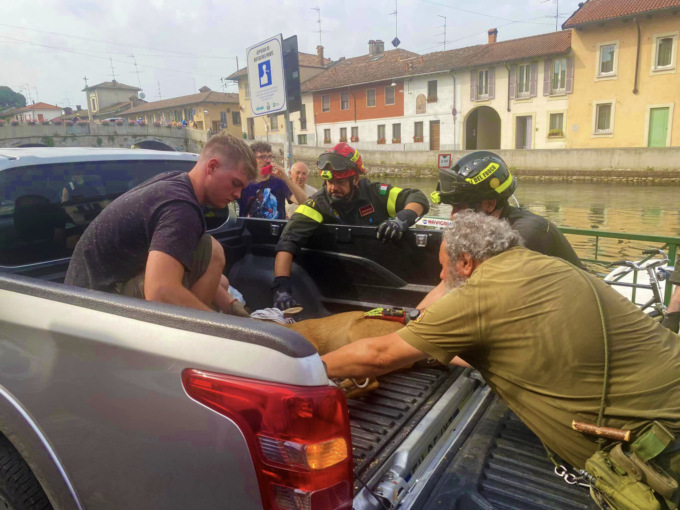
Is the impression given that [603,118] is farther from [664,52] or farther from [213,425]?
[213,425]

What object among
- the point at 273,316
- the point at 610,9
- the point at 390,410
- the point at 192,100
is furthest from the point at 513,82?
the point at 192,100

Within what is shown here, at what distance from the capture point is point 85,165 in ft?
10.2

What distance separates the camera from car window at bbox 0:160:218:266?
108 inches

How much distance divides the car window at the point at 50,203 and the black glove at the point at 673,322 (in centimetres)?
389

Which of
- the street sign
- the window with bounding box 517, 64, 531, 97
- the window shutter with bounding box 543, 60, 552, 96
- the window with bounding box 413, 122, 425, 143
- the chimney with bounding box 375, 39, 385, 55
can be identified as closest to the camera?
the street sign

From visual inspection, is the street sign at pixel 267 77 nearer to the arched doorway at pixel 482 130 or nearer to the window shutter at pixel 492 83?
the window shutter at pixel 492 83

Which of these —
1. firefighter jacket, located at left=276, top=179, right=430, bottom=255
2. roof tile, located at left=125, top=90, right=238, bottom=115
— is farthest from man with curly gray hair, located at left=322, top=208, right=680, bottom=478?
roof tile, located at left=125, top=90, right=238, bottom=115

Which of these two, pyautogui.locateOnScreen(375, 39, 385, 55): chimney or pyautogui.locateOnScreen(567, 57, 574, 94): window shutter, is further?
pyautogui.locateOnScreen(375, 39, 385, 55): chimney

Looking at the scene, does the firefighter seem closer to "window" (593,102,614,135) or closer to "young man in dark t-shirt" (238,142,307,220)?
"young man in dark t-shirt" (238,142,307,220)

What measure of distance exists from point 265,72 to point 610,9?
31.5 meters

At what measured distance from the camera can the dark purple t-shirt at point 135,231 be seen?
231cm

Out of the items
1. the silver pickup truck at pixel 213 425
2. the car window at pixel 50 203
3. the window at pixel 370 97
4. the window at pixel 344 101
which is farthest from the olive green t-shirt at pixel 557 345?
the window at pixel 344 101

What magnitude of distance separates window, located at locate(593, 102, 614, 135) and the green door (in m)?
2.19

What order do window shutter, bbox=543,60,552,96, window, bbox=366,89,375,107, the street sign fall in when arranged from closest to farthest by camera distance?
the street sign → window shutter, bbox=543,60,552,96 → window, bbox=366,89,375,107
